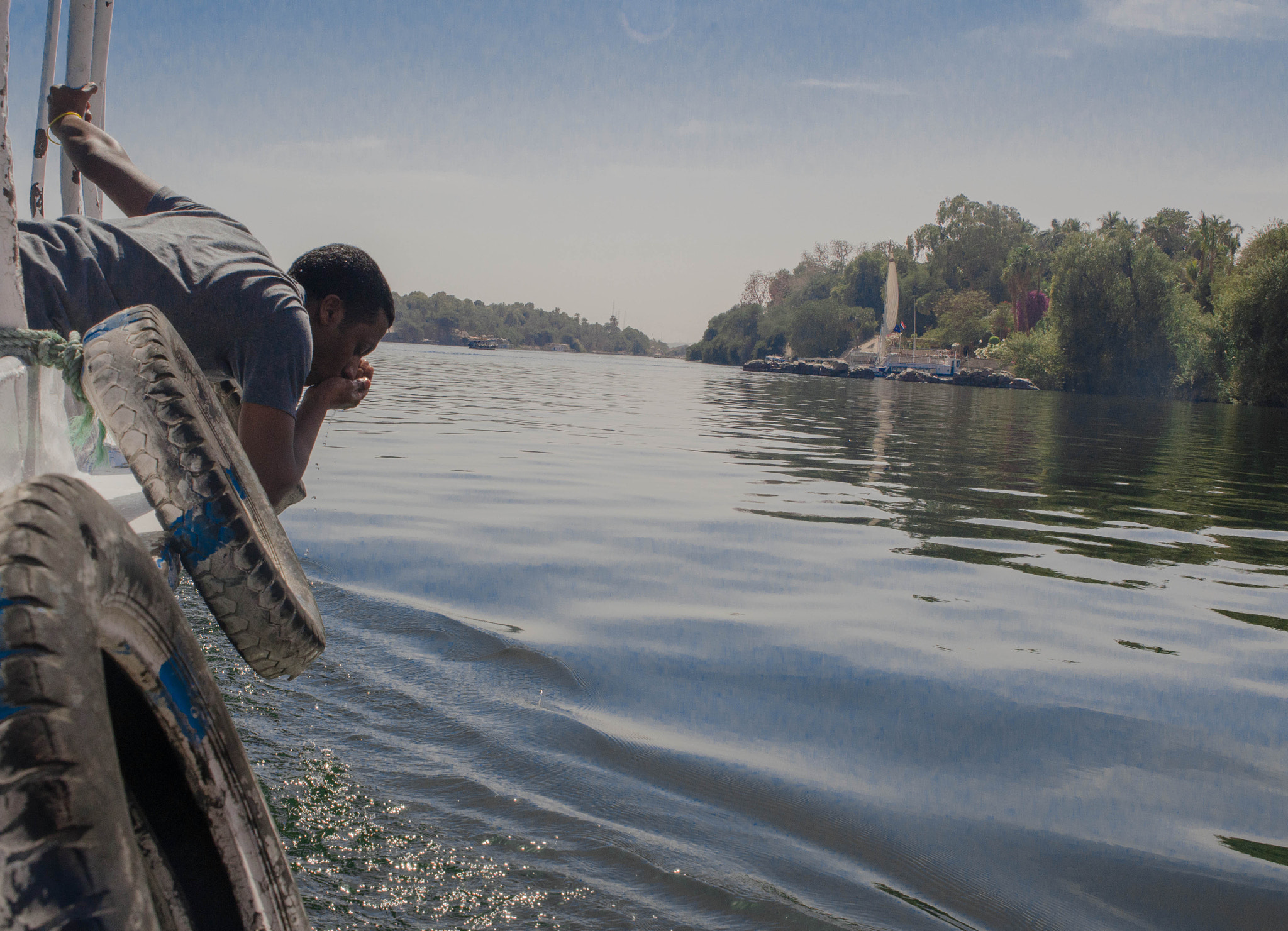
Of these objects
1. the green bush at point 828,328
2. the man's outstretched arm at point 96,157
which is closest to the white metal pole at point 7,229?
the man's outstretched arm at point 96,157

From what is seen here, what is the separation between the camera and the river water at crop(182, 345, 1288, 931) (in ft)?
9.00

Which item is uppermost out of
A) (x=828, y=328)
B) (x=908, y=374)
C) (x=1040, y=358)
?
(x=828, y=328)

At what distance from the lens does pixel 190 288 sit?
3.22m

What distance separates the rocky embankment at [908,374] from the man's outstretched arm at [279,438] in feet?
214

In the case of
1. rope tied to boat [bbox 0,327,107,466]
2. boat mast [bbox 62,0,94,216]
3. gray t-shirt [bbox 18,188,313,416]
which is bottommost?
rope tied to boat [bbox 0,327,107,466]

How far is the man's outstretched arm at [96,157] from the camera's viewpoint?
12.7ft

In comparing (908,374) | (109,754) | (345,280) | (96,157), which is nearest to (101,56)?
(96,157)

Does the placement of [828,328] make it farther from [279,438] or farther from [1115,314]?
[279,438]

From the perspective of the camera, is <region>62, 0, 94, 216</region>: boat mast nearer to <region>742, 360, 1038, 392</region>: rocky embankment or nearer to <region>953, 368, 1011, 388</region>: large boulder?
<region>742, 360, 1038, 392</region>: rocky embankment

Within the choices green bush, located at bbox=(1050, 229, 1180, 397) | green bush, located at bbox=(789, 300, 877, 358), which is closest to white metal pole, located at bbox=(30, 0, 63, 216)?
green bush, located at bbox=(1050, 229, 1180, 397)

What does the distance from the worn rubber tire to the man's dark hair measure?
247 cm

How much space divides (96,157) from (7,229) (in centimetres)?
152

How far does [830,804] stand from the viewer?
332 centimetres

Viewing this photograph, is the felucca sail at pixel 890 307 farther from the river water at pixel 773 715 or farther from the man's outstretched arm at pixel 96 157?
the man's outstretched arm at pixel 96 157
